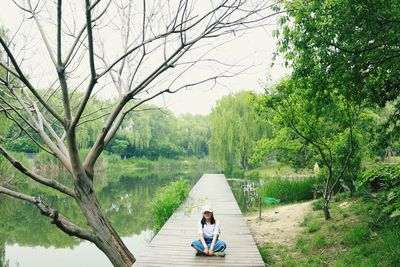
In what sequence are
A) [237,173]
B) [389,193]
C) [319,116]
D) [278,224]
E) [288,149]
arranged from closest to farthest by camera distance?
[389,193] → [319,116] → [278,224] → [288,149] → [237,173]

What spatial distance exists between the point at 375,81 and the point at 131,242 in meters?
8.33

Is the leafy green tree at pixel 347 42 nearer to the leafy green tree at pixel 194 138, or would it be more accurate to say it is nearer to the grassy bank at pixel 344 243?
the grassy bank at pixel 344 243

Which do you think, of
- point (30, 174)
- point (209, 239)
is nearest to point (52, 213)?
point (30, 174)

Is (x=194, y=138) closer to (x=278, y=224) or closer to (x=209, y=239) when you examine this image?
(x=278, y=224)

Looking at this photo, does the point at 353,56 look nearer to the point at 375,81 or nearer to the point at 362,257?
the point at 375,81

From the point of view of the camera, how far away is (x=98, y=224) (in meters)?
5.70

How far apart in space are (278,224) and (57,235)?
6.94 meters

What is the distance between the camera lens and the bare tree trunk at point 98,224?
Result: 5.66 metres

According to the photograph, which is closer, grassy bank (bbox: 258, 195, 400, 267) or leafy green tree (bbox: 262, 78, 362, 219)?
grassy bank (bbox: 258, 195, 400, 267)

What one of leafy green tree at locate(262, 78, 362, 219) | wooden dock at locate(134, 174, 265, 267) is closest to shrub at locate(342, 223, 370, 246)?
wooden dock at locate(134, 174, 265, 267)

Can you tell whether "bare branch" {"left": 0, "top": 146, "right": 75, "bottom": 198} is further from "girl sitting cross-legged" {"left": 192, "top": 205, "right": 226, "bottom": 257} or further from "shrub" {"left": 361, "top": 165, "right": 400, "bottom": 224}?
"shrub" {"left": 361, "top": 165, "right": 400, "bottom": 224}


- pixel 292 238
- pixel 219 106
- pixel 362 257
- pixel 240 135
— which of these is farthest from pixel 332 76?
pixel 219 106

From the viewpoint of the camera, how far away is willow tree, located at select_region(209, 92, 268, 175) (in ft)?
76.5

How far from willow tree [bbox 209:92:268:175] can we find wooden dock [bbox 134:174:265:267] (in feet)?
42.8
